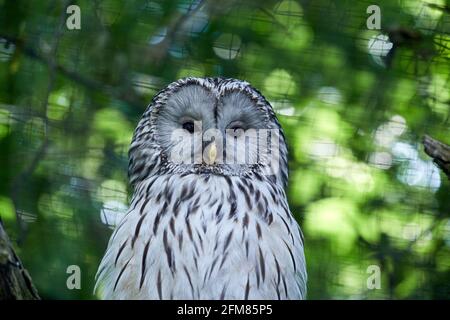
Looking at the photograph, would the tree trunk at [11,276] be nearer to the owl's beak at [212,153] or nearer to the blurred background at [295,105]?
the owl's beak at [212,153]

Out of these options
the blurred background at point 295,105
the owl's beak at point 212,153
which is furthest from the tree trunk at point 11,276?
the blurred background at point 295,105

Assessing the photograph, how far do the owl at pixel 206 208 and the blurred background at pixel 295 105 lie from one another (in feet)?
2.21

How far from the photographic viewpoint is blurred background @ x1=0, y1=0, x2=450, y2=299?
324cm

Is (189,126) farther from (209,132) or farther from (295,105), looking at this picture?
(295,105)

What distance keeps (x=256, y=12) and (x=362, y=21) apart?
0.39 metres

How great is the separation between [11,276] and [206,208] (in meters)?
0.65

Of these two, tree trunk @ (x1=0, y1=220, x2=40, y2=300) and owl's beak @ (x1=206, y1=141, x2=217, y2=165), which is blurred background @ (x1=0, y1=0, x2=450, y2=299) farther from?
tree trunk @ (x1=0, y1=220, x2=40, y2=300)

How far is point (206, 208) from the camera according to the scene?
237cm

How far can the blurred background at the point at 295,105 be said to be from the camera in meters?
3.24

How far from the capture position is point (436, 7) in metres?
3.38

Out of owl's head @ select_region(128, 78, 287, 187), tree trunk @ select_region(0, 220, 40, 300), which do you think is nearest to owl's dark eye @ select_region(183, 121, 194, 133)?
owl's head @ select_region(128, 78, 287, 187)

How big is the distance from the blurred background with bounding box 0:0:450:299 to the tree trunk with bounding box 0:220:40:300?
1273 mm
